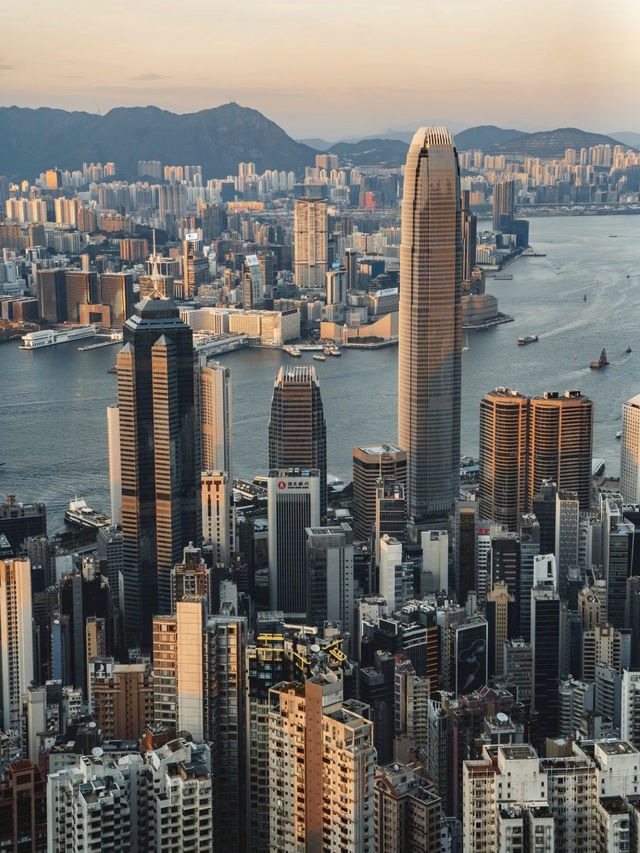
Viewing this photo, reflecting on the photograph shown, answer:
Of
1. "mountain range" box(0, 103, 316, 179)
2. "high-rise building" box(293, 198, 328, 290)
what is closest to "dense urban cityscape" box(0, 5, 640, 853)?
"mountain range" box(0, 103, 316, 179)

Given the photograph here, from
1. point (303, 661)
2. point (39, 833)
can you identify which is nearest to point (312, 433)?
point (303, 661)

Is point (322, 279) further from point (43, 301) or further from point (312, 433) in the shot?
point (312, 433)

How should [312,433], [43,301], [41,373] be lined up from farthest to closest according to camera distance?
1. [43,301]
2. [41,373]
3. [312,433]

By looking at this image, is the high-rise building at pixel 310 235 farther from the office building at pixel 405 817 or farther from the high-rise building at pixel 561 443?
the office building at pixel 405 817

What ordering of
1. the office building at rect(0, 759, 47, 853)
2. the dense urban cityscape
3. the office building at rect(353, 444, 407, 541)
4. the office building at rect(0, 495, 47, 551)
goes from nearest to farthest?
the dense urban cityscape
the office building at rect(0, 759, 47, 853)
the office building at rect(0, 495, 47, 551)
the office building at rect(353, 444, 407, 541)

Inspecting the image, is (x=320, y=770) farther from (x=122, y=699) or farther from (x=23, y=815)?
(x=122, y=699)

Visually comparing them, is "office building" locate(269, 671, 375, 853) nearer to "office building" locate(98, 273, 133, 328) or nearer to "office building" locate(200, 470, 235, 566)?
"office building" locate(200, 470, 235, 566)
